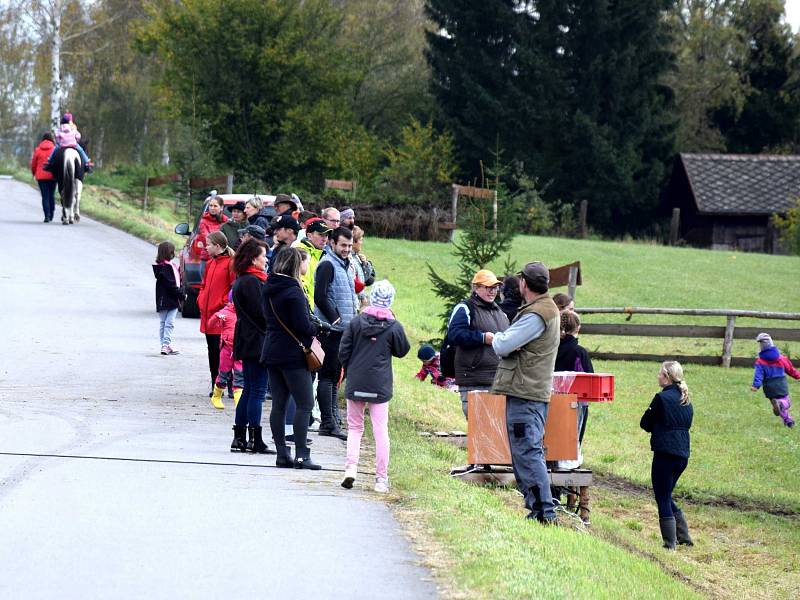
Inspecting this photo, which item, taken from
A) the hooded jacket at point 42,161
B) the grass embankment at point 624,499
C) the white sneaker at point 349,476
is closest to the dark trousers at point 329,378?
the grass embankment at point 624,499

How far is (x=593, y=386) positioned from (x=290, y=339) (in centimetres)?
243

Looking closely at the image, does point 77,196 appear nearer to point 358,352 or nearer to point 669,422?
point 669,422

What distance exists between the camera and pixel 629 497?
14.3m

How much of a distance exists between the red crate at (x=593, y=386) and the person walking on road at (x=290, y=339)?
2.12 m

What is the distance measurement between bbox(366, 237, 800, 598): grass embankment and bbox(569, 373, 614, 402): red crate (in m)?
1.05

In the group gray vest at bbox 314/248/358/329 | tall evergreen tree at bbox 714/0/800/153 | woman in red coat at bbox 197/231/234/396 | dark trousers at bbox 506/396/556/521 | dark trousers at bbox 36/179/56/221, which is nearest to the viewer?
dark trousers at bbox 506/396/556/521

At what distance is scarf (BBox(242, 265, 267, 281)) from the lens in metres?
11.7

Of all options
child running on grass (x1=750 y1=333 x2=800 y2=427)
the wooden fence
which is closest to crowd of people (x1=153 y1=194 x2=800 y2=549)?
child running on grass (x1=750 y1=333 x2=800 y2=427)

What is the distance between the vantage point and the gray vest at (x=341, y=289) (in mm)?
12156

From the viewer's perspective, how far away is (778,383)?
61.5 feet

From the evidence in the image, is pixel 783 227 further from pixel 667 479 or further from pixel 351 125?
pixel 667 479

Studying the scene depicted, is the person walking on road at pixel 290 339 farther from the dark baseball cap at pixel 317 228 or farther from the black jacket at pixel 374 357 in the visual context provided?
the dark baseball cap at pixel 317 228

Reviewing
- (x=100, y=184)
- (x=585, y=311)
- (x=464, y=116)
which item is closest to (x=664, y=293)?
(x=585, y=311)

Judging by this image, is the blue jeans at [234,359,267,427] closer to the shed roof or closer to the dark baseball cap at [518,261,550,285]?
the dark baseball cap at [518,261,550,285]
